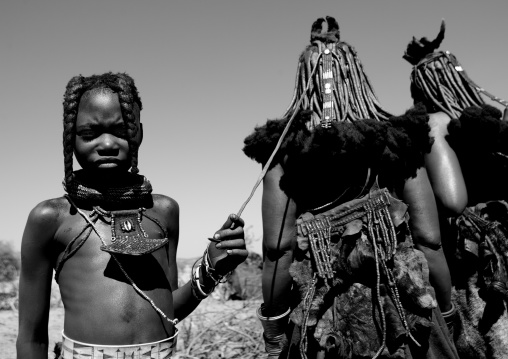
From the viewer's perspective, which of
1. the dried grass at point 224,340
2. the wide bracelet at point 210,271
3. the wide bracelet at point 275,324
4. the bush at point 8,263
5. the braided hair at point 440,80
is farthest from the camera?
the bush at point 8,263

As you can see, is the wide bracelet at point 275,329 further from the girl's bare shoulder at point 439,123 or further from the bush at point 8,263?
the bush at point 8,263

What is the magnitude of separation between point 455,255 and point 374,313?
904mm

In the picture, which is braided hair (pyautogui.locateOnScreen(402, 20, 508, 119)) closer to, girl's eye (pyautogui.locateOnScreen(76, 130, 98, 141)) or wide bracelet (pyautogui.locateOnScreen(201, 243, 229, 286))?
wide bracelet (pyautogui.locateOnScreen(201, 243, 229, 286))

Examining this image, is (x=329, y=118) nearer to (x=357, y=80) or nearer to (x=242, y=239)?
(x=357, y=80)

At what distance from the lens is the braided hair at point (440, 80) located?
10.3 feet

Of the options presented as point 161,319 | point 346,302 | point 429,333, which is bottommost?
point 429,333

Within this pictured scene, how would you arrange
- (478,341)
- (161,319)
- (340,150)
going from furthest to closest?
(478,341)
(340,150)
(161,319)

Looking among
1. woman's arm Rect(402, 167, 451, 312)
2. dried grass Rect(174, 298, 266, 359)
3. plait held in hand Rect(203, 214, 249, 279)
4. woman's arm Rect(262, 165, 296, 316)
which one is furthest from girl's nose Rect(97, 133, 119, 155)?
dried grass Rect(174, 298, 266, 359)

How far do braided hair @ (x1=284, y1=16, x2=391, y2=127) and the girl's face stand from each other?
1.16 m

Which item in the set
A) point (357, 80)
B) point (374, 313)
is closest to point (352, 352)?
point (374, 313)

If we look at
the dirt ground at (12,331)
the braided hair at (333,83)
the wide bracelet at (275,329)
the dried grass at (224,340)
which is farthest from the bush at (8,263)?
the braided hair at (333,83)

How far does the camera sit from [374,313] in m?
2.51

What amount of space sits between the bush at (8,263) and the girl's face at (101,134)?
803 centimetres

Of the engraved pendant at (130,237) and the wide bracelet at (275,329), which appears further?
the wide bracelet at (275,329)
